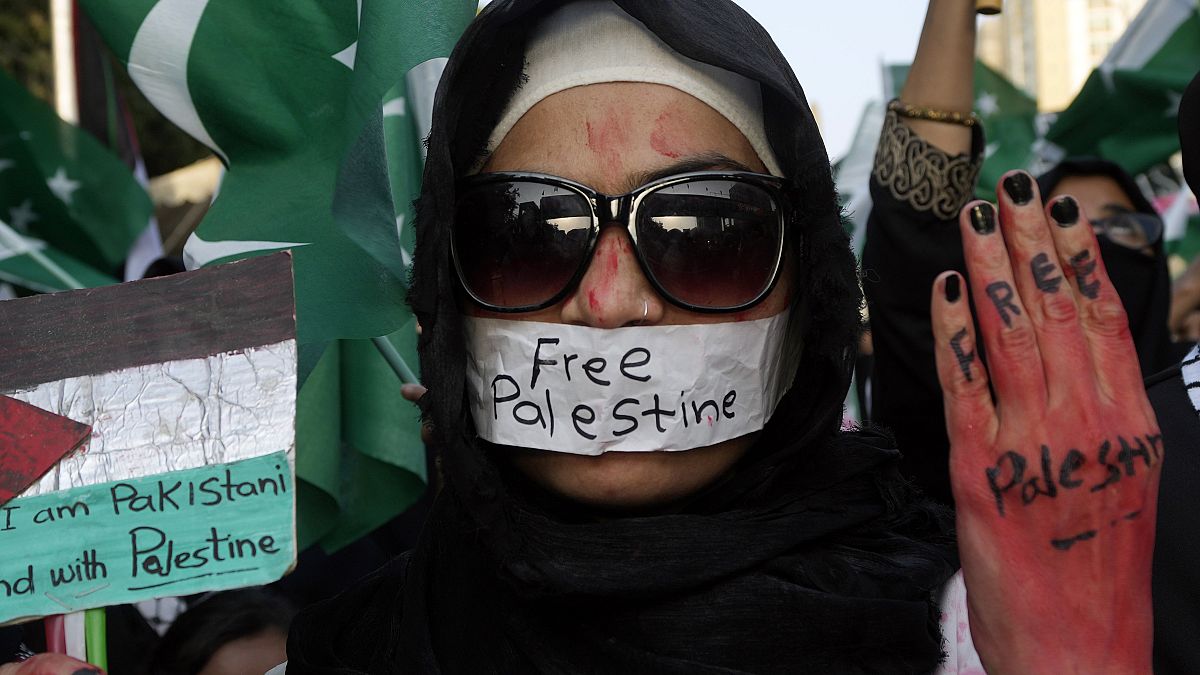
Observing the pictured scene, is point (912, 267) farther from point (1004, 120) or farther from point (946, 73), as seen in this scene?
point (1004, 120)

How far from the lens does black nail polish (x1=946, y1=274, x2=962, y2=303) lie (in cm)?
123

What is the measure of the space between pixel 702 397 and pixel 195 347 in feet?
2.36

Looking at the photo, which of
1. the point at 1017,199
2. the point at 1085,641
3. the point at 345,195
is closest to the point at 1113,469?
the point at 1085,641

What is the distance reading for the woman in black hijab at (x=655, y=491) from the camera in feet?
5.17

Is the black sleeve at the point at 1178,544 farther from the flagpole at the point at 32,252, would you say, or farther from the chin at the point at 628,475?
the flagpole at the point at 32,252

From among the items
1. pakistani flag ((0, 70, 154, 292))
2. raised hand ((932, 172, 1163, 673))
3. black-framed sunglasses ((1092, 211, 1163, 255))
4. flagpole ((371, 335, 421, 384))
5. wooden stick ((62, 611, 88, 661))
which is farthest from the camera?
Answer: pakistani flag ((0, 70, 154, 292))

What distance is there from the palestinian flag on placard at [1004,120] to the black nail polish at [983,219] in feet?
16.5

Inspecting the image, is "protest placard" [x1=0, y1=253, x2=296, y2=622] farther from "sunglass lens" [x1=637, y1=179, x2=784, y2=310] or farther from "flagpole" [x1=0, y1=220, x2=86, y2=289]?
"flagpole" [x1=0, y1=220, x2=86, y2=289]

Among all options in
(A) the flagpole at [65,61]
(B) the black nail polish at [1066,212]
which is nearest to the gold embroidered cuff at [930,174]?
(B) the black nail polish at [1066,212]

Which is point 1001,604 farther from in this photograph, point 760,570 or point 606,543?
point 606,543

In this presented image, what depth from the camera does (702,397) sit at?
161 cm

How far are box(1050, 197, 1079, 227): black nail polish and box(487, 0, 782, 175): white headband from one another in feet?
2.04

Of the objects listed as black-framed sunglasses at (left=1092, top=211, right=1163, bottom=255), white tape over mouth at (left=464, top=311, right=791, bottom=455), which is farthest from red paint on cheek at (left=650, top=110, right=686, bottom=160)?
black-framed sunglasses at (left=1092, top=211, right=1163, bottom=255)

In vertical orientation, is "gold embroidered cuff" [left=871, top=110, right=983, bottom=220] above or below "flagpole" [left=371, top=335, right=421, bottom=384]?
above
